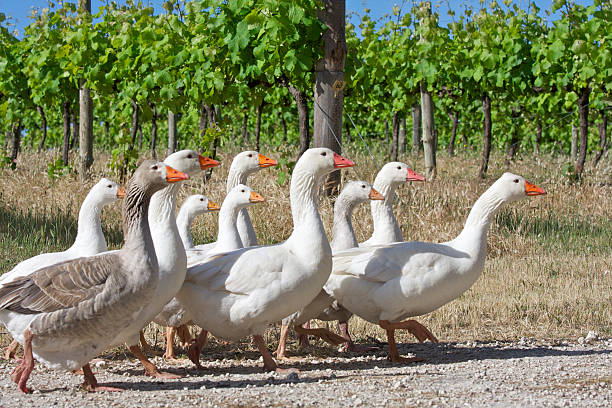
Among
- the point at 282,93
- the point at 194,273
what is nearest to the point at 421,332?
the point at 194,273

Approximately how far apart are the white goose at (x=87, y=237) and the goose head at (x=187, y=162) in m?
0.95

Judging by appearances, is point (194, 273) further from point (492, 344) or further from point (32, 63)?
point (32, 63)

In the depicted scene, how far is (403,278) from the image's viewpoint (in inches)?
223

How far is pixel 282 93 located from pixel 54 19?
7312 mm

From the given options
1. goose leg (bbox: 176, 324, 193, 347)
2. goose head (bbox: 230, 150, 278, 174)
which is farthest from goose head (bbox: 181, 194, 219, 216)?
goose leg (bbox: 176, 324, 193, 347)

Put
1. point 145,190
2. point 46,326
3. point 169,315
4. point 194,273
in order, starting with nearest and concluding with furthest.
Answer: point 46,326 → point 145,190 → point 194,273 → point 169,315

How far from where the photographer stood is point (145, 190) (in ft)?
15.7

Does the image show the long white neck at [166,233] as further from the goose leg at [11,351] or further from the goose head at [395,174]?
the goose head at [395,174]

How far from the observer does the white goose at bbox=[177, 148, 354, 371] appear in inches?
202

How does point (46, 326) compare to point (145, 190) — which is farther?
point (145, 190)

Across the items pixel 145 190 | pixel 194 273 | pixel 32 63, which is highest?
pixel 32 63

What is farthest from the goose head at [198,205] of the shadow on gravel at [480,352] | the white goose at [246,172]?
the shadow on gravel at [480,352]

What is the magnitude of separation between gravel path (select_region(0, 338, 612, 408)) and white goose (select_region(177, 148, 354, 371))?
0.39 m

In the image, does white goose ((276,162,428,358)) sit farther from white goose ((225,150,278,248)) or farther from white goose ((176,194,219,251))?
white goose ((176,194,219,251))
